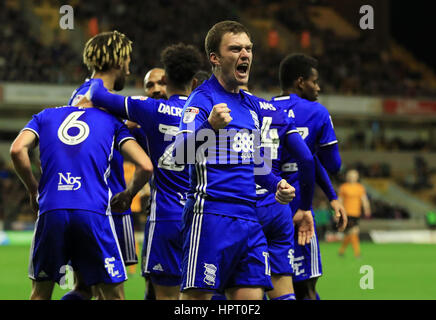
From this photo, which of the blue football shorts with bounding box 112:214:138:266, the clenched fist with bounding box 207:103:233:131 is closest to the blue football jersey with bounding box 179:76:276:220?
the clenched fist with bounding box 207:103:233:131

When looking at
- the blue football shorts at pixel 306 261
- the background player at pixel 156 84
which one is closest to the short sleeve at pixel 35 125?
the background player at pixel 156 84

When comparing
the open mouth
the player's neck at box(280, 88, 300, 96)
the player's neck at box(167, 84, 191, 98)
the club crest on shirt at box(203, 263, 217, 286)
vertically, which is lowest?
the club crest on shirt at box(203, 263, 217, 286)

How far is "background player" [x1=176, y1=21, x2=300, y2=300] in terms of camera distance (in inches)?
163

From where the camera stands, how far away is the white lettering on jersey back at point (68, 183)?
4508mm

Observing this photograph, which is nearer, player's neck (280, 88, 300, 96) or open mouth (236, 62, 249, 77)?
open mouth (236, 62, 249, 77)

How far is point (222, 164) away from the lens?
4227mm

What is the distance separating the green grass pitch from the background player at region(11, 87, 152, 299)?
4919 millimetres

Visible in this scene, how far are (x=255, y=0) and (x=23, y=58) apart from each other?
16029 mm

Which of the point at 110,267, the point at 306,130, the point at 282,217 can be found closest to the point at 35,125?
the point at 110,267

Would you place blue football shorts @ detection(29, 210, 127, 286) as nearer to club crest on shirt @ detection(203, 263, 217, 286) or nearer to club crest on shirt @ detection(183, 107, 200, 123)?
club crest on shirt @ detection(203, 263, 217, 286)

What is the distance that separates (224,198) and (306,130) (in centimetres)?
189

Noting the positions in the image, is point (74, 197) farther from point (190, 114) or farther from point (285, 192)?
point (285, 192)

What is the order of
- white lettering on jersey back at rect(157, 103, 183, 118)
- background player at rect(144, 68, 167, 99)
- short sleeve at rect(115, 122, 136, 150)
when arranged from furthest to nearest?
background player at rect(144, 68, 167, 99) → white lettering on jersey back at rect(157, 103, 183, 118) → short sleeve at rect(115, 122, 136, 150)

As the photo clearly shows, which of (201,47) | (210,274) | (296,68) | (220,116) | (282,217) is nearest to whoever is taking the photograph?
(220,116)
